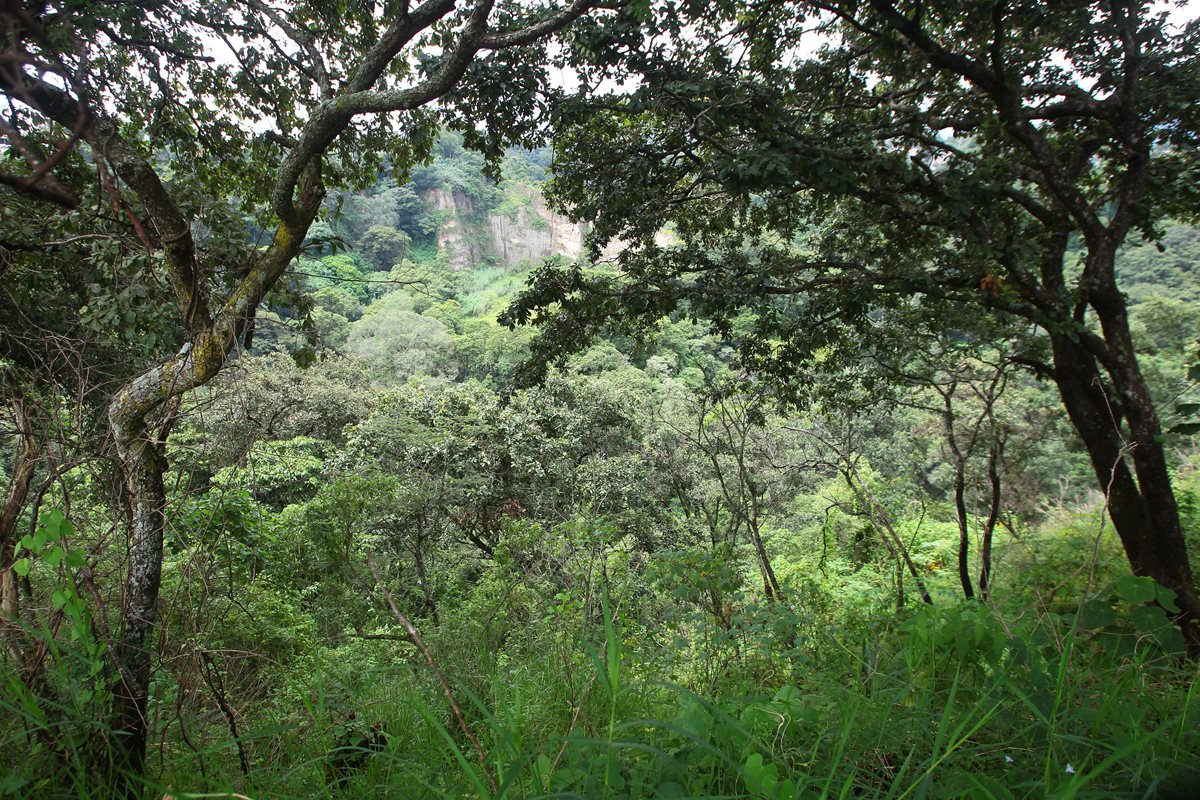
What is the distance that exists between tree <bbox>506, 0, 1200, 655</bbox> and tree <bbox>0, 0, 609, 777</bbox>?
0.81 metres

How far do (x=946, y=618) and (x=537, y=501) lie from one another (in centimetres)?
977

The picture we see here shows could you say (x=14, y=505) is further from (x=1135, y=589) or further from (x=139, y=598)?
(x=1135, y=589)

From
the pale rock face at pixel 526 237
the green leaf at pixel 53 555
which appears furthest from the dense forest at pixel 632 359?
the pale rock face at pixel 526 237

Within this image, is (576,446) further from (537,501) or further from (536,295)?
(536,295)

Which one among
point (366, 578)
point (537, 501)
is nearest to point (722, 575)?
point (366, 578)

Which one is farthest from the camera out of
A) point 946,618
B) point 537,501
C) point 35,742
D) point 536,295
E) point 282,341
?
point 282,341

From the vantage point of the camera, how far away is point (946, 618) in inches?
70.9

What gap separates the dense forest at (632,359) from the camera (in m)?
1.40

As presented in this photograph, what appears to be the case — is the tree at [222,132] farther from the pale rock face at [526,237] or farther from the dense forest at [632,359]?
the pale rock face at [526,237]

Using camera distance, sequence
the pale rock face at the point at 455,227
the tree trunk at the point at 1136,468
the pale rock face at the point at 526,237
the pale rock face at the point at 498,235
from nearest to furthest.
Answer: the tree trunk at the point at 1136,468 → the pale rock face at the point at 455,227 → the pale rock face at the point at 498,235 → the pale rock face at the point at 526,237

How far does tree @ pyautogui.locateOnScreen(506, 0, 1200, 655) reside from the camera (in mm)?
3602

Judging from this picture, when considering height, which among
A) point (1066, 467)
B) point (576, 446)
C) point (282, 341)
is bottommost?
point (1066, 467)

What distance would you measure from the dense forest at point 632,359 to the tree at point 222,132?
0.03m

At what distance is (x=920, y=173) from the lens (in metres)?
3.57
